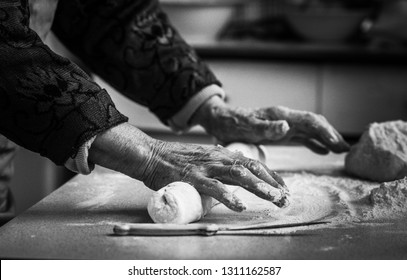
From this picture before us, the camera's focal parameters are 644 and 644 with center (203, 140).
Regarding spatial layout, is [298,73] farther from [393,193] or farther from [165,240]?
[165,240]

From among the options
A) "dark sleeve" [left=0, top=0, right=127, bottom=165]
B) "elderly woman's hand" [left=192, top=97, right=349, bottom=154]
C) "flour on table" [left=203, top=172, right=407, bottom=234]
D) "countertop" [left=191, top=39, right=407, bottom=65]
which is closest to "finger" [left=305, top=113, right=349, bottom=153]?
"elderly woman's hand" [left=192, top=97, right=349, bottom=154]

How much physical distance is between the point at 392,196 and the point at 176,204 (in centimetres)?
36

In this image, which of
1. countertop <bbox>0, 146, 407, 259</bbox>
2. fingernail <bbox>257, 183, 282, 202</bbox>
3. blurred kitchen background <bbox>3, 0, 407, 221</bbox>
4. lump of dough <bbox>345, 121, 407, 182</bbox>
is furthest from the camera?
blurred kitchen background <bbox>3, 0, 407, 221</bbox>

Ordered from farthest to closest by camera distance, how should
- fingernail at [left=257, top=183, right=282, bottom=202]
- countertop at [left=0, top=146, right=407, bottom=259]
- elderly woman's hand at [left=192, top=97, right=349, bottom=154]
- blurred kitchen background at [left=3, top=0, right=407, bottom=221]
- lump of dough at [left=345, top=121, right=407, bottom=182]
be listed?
blurred kitchen background at [left=3, top=0, right=407, bottom=221], elderly woman's hand at [left=192, top=97, right=349, bottom=154], lump of dough at [left=345, top=121, right=407, bottom=182], fingernail at [left=257, top=183, right=282, bottom=202], countertop at [left=0, top=146, right=407, bottom=259]

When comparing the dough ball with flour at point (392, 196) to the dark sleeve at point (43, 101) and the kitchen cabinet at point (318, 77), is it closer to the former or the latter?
the dark sleeve at point (43, 101)

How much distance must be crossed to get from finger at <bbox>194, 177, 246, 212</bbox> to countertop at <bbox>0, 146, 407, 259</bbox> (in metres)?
0.05

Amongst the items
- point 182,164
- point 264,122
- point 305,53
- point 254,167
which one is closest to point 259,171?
point 254,167

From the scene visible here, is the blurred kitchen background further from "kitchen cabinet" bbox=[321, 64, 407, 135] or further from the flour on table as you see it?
the flour on table

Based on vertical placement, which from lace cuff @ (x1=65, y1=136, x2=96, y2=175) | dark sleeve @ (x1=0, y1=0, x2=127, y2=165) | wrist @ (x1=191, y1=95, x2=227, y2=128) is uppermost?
dark sleeve @ (x1=0, y1=0, x2=127, y2=165)

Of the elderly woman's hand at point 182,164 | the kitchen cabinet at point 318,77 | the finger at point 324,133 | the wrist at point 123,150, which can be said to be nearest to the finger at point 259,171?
the elderly woman's hand at point 182,164

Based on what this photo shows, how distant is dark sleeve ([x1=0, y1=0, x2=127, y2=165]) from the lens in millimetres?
909

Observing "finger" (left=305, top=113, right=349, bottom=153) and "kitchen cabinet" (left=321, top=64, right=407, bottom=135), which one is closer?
"finger" (left=305, top=113, right=349, bottom=153)
